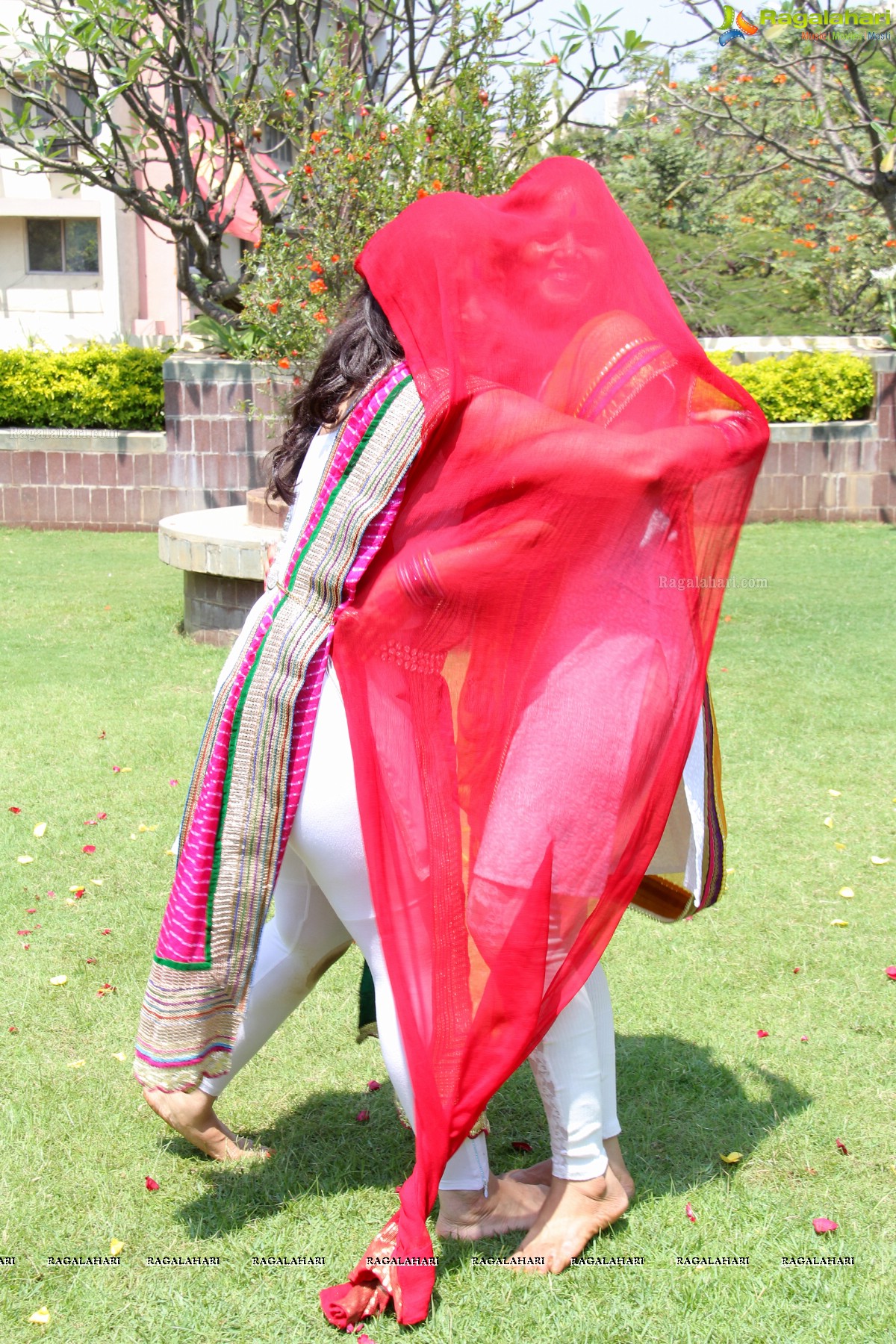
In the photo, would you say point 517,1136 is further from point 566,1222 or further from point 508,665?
point 508,665

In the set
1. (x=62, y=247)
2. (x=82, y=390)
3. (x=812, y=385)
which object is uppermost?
(x=62, y=247)

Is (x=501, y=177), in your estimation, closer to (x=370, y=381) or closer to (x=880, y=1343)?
(x=370, y=381)

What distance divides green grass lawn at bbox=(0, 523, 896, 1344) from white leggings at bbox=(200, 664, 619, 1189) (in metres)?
0.20

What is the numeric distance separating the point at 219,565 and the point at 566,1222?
481 cm

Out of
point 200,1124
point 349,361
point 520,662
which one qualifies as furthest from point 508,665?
point 200,1124

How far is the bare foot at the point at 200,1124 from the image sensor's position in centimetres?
229

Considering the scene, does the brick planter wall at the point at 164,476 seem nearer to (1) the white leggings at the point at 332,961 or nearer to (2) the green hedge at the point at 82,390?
(2) the green hedge at the point at 82,390

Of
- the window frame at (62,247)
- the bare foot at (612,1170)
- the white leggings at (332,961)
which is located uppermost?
the window frame at (62,247)

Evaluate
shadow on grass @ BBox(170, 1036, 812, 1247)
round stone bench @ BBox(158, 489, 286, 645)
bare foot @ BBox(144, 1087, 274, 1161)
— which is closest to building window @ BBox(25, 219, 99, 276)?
round stone bench @ BBox(158, 489, 286, 645)

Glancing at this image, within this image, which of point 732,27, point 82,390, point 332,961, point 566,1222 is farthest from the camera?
point 82,390

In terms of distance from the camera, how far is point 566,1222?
2129mm

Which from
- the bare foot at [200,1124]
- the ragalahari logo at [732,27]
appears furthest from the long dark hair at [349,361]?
the ragalahari logo at [732,27]

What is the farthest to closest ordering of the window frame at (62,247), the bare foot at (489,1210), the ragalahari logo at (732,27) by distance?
the window frame at (62,247) < the ragalahari logo at (732,27) < the bare foot at (489,1210)

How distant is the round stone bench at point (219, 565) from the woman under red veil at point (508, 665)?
444cm
